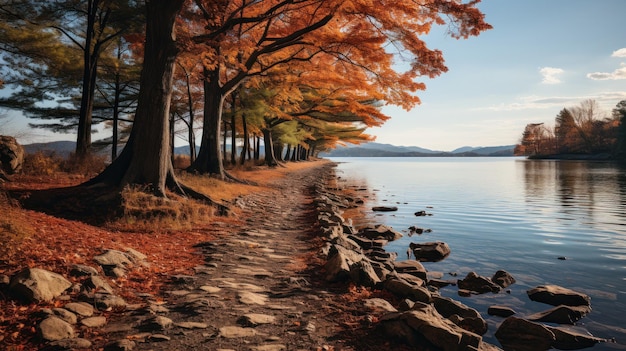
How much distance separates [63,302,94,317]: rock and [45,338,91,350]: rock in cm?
60

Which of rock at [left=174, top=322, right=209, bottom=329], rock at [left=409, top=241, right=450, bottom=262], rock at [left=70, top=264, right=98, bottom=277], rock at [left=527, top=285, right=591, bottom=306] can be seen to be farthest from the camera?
rock at [left=409, top=241, right=450, bottom=262]

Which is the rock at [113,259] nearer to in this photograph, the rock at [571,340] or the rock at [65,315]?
the rock at [65,315]

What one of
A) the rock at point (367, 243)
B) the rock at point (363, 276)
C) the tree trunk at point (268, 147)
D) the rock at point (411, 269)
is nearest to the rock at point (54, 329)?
the rock at point (363, 276)

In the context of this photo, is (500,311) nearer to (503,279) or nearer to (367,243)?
(503,279)

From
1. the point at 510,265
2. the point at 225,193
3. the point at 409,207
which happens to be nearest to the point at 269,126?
the point at 409,207

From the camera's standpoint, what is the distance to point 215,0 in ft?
43.3

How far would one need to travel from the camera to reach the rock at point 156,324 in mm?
3811

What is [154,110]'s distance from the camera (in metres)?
10.1

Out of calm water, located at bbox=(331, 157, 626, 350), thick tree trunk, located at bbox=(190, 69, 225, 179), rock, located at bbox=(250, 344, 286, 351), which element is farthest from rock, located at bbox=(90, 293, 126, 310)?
thick tree trunk, located at bbox=(190, 69, 225, 179)

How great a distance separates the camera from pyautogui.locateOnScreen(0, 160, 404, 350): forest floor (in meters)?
3.68

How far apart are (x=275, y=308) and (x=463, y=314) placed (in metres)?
A: 2.84

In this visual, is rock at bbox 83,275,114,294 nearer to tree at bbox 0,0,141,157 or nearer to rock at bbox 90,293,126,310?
rock at bbox 90,293,126,310

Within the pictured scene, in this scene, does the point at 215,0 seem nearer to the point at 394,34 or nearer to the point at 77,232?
the point at 394,34

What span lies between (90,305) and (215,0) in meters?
→ 12.1
